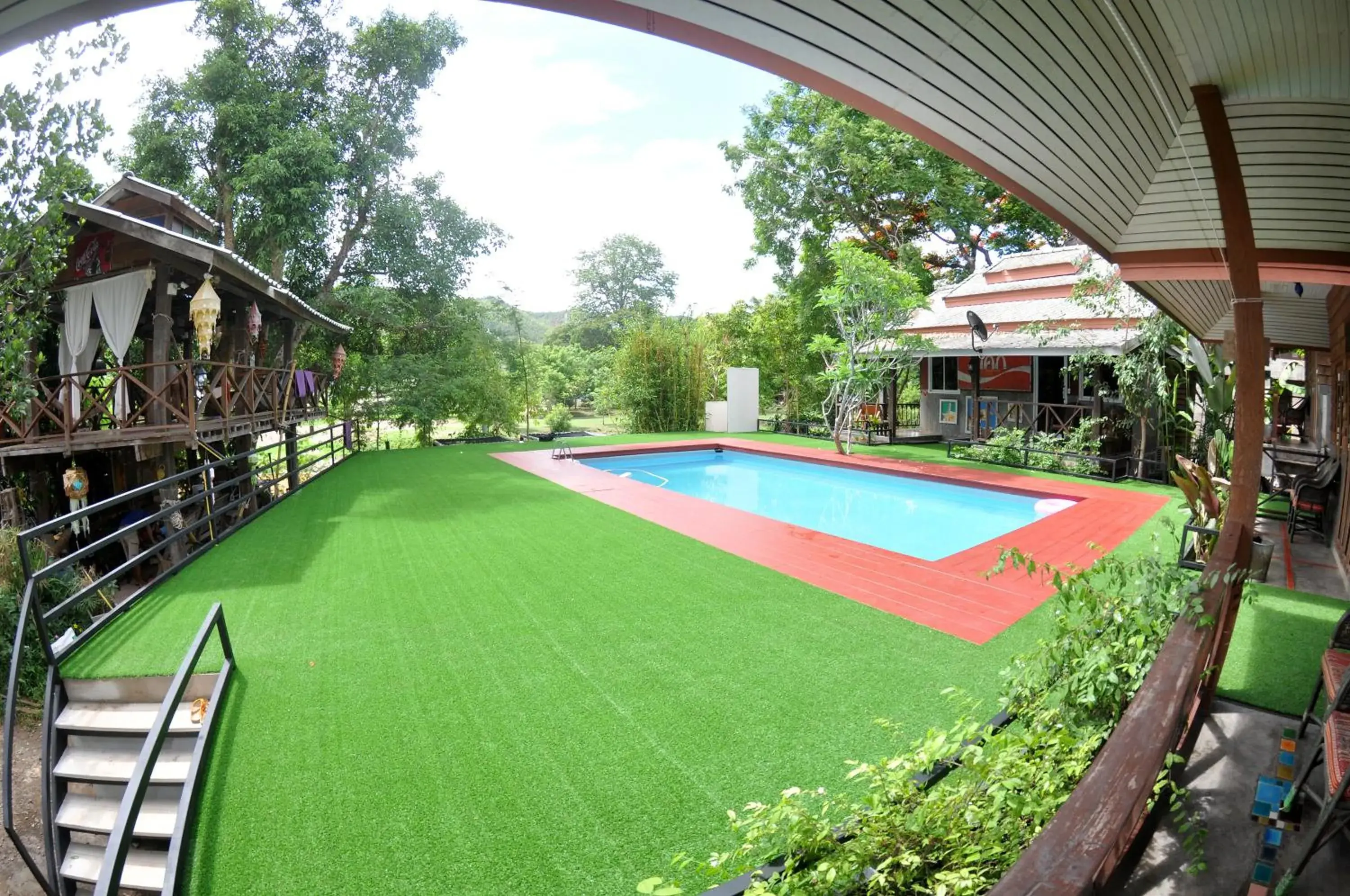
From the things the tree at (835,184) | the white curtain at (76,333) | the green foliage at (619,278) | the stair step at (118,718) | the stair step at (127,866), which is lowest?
the stair step at (127,866)

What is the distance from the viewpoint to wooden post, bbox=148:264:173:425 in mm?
7215

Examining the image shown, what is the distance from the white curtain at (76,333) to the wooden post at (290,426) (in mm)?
2421

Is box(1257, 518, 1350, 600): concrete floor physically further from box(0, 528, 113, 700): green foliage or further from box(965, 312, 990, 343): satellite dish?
box(0, 528, 113, 700): green foliage

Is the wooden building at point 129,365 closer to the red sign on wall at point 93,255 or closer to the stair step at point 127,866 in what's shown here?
the red sign on wall at point 93,255

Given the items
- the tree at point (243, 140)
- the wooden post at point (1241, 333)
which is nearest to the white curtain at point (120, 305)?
the tree at point (243, 140)

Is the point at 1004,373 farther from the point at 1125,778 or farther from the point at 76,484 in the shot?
the point at 76,484

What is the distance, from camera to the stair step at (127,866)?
2.88 metres

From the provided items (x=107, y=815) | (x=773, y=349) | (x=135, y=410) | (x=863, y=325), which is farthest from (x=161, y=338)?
(x=773, y=349)

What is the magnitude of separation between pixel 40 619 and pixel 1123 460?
1304 cm

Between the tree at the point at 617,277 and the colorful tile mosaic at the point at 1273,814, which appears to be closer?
the colorful tile mosaic at the point at 1273,814

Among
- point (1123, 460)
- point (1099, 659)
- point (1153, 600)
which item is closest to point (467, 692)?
point (1099, 659)

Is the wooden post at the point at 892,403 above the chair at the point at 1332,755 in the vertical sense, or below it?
above

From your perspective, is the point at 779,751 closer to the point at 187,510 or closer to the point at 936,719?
the point at 936,719

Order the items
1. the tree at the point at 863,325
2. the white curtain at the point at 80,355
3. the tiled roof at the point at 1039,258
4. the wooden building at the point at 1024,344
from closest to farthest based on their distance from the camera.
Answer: the white curtain at the point at 80,355
the wooden building at the point at 1024,344
the tree at the point at 863,325
the tiled roof at the point at 1039,258
